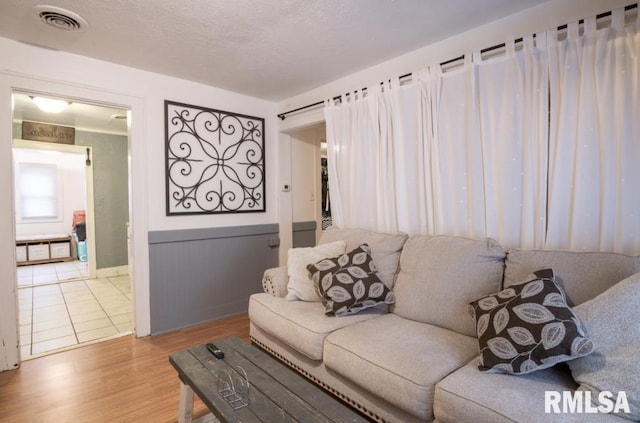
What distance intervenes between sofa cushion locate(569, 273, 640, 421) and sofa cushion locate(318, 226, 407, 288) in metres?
1.08

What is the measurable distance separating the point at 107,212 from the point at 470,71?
5.27m

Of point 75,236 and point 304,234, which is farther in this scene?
point 75,236

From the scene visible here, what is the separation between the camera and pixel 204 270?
3195mm

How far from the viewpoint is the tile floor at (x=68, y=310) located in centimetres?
283

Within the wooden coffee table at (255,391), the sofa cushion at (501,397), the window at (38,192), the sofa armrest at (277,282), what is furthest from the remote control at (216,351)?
the window at (38,192)

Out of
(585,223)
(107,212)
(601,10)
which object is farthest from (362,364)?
(107,212)

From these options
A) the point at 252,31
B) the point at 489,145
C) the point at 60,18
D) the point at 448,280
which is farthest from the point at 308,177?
the point at 60,18

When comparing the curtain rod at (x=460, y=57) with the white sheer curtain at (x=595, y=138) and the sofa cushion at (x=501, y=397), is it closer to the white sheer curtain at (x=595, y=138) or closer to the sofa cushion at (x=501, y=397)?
the white sheer curtain at (x=595, y=138)

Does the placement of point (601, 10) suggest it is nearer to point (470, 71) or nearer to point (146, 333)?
point (470, 71)

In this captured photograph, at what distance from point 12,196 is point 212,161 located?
1.49 m

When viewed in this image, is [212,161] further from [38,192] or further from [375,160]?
[38,192]

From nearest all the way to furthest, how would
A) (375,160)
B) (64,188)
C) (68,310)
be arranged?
(375,160), (68,310), (64,188)

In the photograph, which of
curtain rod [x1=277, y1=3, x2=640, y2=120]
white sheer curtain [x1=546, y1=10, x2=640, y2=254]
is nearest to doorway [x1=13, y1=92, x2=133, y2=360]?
curtain rod [x1=277, y1=3, x2=640, y2=120]

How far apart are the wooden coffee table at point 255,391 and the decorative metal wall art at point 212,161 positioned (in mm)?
1766
